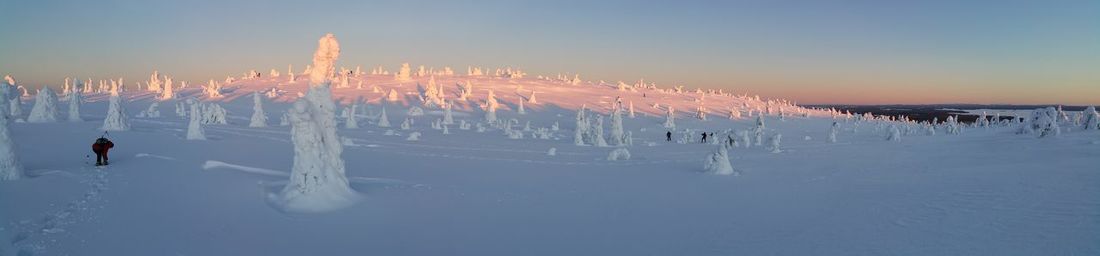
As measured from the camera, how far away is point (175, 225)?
33.9ft

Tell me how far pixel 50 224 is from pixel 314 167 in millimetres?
4656

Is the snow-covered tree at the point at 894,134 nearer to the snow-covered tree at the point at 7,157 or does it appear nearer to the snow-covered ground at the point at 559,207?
the snow-covered ground at the point at 559,207

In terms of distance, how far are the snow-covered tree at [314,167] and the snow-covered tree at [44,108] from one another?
102ft

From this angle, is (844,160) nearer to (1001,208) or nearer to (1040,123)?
(1040,123)

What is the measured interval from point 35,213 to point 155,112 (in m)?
55.6

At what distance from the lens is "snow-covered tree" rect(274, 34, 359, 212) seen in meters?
12.9

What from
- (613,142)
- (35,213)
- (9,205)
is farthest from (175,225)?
(613,142)

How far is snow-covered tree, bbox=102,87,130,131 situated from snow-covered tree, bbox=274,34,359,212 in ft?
76.2

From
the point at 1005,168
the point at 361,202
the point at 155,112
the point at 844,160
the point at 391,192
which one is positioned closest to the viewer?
the point at 361,202

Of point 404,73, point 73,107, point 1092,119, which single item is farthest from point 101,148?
point 404,73

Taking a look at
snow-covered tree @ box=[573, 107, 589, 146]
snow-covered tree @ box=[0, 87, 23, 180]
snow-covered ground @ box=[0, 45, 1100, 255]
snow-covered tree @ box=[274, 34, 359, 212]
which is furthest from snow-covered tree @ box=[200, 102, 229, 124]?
snow-covered tree @ box=[274, 34, 359, 212]

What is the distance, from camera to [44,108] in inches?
1377

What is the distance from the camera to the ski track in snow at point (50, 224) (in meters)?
8.33

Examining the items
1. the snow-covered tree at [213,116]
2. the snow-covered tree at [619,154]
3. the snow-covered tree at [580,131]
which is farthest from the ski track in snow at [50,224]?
the snow-covered tree at [213,116]
